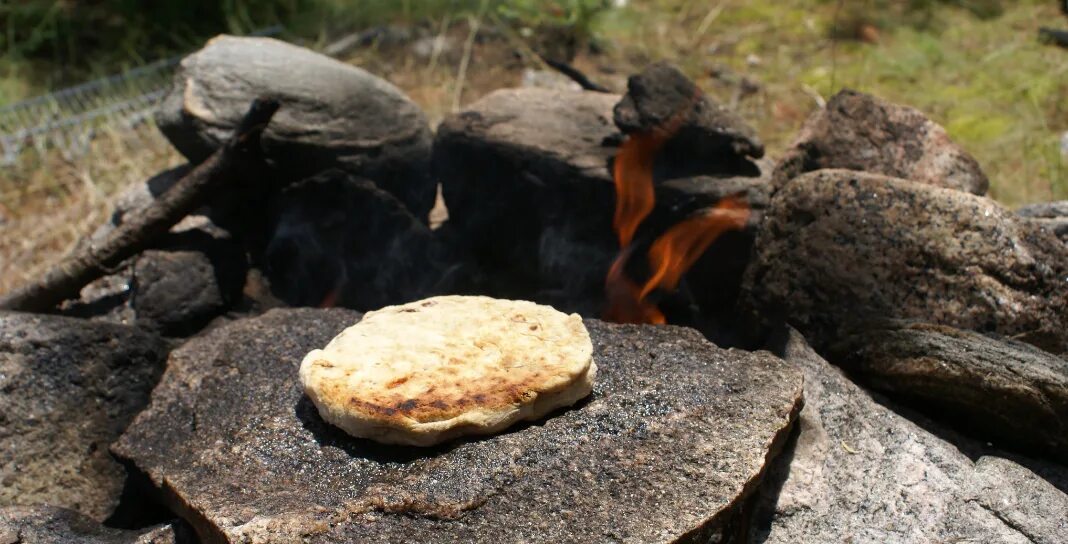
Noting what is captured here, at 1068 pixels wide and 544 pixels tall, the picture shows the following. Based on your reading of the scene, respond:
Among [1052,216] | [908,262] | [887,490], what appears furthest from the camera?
[1052,216]

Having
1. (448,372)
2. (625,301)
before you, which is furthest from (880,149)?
(448,372)

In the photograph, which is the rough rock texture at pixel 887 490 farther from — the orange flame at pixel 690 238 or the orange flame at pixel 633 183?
the orange flame at pixel 633 183

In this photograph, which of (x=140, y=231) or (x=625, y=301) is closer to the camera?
(x=625, y=301)

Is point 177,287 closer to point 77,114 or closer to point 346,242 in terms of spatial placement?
point 346,242

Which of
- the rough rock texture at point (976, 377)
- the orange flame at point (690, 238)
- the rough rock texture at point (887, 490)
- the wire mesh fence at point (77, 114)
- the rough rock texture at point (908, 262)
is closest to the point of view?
the rough rock texture at point (887, 490)

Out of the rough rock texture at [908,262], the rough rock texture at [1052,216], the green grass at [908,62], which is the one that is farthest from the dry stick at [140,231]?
the green grass at [908,62]

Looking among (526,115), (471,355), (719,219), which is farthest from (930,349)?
(526,115)

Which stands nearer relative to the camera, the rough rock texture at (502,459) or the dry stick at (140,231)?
the rough rock texture at (502,459)

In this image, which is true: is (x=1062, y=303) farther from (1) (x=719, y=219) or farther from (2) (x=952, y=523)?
(1) (x=719, y=219)

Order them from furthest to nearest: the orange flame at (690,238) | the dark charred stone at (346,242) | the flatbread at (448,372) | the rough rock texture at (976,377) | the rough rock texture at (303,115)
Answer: the rough rock texture at (303,115) < the dark charred stone at (346,242) < the orange flame at (690,238) < the rough rock texture at (976,377) < the flatbread at (448,372)
